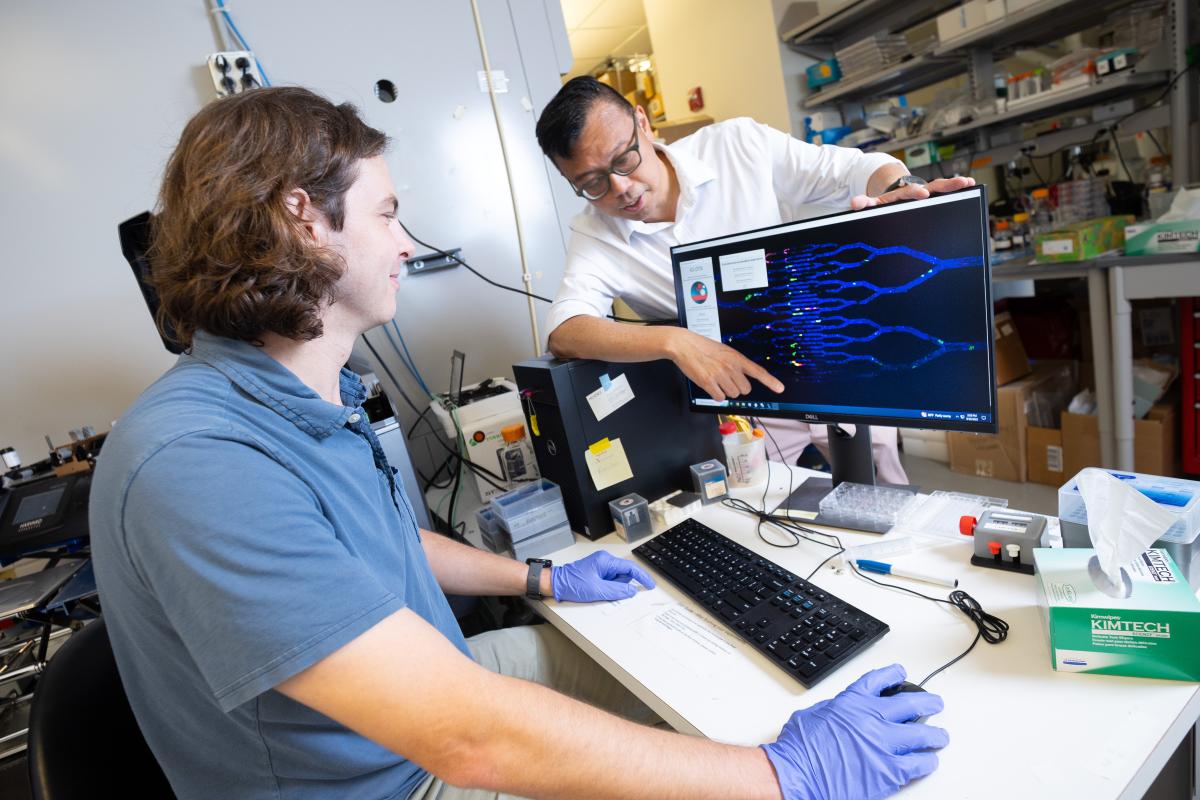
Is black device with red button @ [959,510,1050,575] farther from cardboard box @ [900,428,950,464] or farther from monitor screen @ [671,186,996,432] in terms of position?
cardboard box @ [900,428,950,464]

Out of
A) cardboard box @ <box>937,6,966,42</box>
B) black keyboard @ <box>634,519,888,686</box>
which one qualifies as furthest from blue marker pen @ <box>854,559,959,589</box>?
cardboard box @ <box>937,6,966,42</box>

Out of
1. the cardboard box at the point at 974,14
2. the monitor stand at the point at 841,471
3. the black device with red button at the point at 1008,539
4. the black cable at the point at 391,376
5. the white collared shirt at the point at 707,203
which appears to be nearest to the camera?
the black device with red button at the point at 1008,539

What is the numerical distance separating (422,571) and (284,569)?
367mm

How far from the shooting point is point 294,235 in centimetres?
74

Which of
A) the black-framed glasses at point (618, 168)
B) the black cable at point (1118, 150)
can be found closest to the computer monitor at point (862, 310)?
the black-framed glasses at point (618, 168)

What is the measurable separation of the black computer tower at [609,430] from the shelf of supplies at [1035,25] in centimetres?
232

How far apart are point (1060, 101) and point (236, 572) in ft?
10.3

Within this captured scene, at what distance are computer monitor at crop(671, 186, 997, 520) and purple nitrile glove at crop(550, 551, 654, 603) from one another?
0.39 metres

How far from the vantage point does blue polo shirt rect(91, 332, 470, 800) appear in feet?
1.83

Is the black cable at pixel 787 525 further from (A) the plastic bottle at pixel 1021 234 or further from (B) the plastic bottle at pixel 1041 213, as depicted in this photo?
(B) the plastic bottle at pixel 1041 213

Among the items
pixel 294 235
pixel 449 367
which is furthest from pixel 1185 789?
pixel 449 367

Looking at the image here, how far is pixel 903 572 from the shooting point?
902 mm

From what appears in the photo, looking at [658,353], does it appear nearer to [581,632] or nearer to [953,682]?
[581,632]

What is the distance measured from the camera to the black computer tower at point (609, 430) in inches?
48.8
